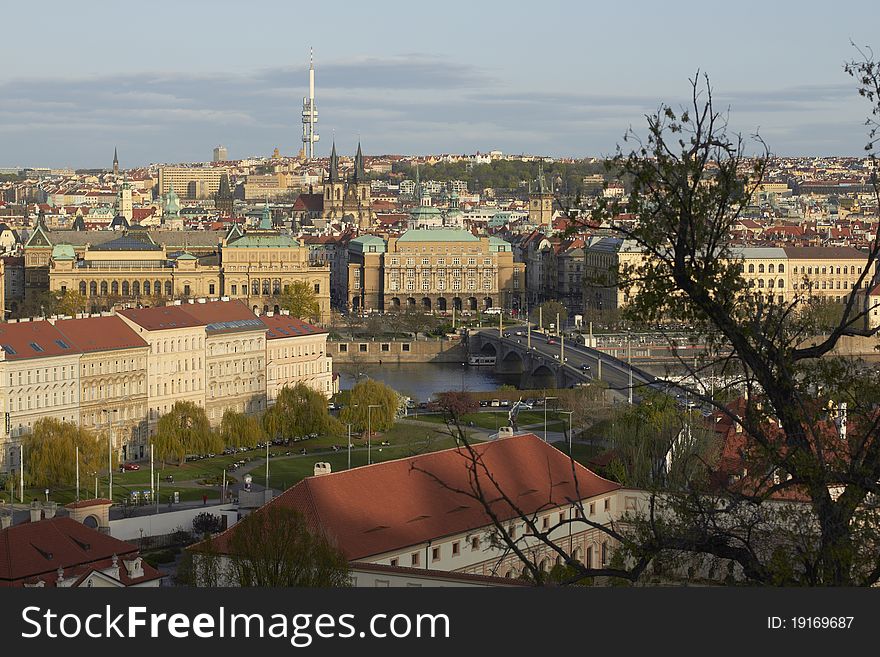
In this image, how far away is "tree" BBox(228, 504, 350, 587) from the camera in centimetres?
1988

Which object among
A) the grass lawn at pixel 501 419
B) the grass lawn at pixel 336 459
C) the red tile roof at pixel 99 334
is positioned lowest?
the grass lawn at pixel 501 419

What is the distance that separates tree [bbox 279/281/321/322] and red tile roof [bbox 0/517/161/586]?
59.9 m

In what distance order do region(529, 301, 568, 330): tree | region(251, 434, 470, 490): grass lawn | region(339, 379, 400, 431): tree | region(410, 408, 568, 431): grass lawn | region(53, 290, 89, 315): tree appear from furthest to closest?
1. region(529, 301, 568, 330): tree
2. region(53, 290, 89, 315): tree
3. region(410, 408, 568, 431): grass lawn
4. region(339, 379, 400, 431): tree
5. region(251, 434, 470, 490): grass lawn

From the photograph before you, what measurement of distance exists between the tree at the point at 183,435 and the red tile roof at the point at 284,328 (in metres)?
9.65

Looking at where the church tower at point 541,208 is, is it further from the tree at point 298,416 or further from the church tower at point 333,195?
the tree at point 298,416

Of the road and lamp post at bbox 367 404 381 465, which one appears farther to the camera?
the road

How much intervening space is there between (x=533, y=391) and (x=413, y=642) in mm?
51503

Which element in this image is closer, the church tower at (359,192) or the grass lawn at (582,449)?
the grass lawn at (582,449)

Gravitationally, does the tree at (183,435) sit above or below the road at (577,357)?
above

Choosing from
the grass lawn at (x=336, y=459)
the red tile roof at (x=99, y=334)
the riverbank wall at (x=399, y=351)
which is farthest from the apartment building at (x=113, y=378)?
the riverbank wall at (x=399, y=351)

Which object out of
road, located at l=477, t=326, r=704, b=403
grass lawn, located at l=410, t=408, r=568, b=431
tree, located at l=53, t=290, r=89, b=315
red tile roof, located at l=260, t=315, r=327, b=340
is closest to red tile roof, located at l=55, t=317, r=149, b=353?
red tile roof, located at l=260, t=315, r=327, b=340

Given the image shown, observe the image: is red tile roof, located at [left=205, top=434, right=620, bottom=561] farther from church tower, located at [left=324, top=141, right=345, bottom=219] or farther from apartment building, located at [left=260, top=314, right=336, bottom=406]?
church tower, located at [left=324, top=141, right=345, bottom=219]

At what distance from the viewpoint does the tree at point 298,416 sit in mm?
46844

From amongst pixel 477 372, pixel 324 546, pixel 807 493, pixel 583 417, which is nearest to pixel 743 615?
pixel 807 493
